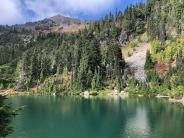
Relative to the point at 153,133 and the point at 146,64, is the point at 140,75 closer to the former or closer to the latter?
the point at 146,64

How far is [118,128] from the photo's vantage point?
3132 inches

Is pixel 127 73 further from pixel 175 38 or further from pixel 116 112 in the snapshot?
pixel 116 112

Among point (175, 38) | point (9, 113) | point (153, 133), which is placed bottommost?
point (153, 133)

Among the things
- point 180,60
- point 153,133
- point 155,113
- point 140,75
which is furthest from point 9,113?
point 140,75

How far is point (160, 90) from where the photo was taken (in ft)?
513

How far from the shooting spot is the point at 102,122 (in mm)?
90562

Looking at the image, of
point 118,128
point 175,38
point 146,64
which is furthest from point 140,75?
point 118,128

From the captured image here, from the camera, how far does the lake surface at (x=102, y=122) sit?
7346cm

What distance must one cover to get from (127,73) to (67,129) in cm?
10986

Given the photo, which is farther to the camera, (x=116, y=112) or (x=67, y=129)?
(x=116, y=112)

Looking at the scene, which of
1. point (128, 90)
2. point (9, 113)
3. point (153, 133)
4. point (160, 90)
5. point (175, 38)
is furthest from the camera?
point (175, 38)

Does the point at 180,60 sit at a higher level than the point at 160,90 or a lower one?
higher

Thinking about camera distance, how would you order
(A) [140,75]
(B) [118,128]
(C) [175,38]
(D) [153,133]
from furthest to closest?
(C) [175,38] → (A) [140,75] → (B) [118,128] → (D) [153,133]

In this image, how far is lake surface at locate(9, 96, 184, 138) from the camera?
73.5 meters
